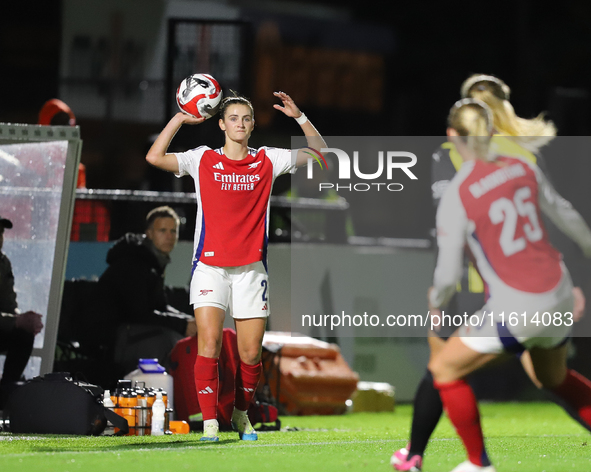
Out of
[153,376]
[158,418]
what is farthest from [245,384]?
[153,376]

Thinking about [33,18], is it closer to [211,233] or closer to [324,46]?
[324,46]

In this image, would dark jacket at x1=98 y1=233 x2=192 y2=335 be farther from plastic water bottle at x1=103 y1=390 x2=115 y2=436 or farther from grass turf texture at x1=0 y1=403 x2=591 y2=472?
grass turf texture at x1=0 y1=403 x2=591 y2=472

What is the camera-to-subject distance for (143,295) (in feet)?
27.2

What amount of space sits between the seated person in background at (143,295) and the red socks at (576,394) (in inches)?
172

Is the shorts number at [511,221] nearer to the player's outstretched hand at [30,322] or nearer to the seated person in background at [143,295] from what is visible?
the seated person in background at [143,295]

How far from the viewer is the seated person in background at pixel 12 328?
7715mm

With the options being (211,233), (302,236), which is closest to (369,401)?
(302,236)

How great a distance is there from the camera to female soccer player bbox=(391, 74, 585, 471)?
425 centimetres

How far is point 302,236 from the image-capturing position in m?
10.5

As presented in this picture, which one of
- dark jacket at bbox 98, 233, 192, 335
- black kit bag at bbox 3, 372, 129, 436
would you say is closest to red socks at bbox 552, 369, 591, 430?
black kit bag at bbox 3, 372, 129, 436

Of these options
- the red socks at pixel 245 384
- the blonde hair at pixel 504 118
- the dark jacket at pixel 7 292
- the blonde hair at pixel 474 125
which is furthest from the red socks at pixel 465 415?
the dark jacket at pixel 7 292

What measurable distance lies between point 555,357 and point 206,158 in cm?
280

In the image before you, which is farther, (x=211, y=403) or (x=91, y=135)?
(x=91, y=135)

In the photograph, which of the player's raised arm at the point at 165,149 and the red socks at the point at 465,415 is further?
the player's raised arm at the point at 165,149
